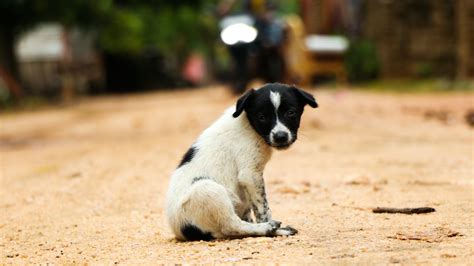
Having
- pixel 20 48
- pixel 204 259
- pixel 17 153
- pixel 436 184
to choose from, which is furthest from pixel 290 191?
pixel 20 48

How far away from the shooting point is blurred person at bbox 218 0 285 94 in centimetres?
1955

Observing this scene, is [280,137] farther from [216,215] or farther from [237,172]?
[216,215]

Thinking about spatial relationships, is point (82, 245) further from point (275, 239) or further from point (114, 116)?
point (114, 116)

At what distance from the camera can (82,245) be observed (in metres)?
6.20

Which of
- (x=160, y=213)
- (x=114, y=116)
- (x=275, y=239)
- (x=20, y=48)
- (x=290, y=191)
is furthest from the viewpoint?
(x=20, y=48)

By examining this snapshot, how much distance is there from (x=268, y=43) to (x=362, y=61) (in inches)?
337

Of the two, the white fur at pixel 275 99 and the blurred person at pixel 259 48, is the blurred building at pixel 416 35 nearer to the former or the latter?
the blurred person at pixel 259 48

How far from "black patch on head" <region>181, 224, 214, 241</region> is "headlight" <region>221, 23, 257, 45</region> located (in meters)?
13.7

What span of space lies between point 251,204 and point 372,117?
11435mm

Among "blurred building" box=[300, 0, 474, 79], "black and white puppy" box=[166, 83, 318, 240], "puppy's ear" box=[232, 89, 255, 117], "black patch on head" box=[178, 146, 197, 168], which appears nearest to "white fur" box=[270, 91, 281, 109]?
"black and white puppy" box=[166, 83, 318, 240]

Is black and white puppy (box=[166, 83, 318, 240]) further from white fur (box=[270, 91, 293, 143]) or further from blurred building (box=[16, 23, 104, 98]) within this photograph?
blurred building (box=[16, 23, 104, 98])

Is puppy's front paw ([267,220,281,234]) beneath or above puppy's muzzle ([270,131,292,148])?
beneath

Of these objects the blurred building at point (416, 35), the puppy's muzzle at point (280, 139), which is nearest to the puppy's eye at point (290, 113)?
the puppy's muzzle at point (280, 139)

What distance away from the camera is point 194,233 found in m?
5.87
